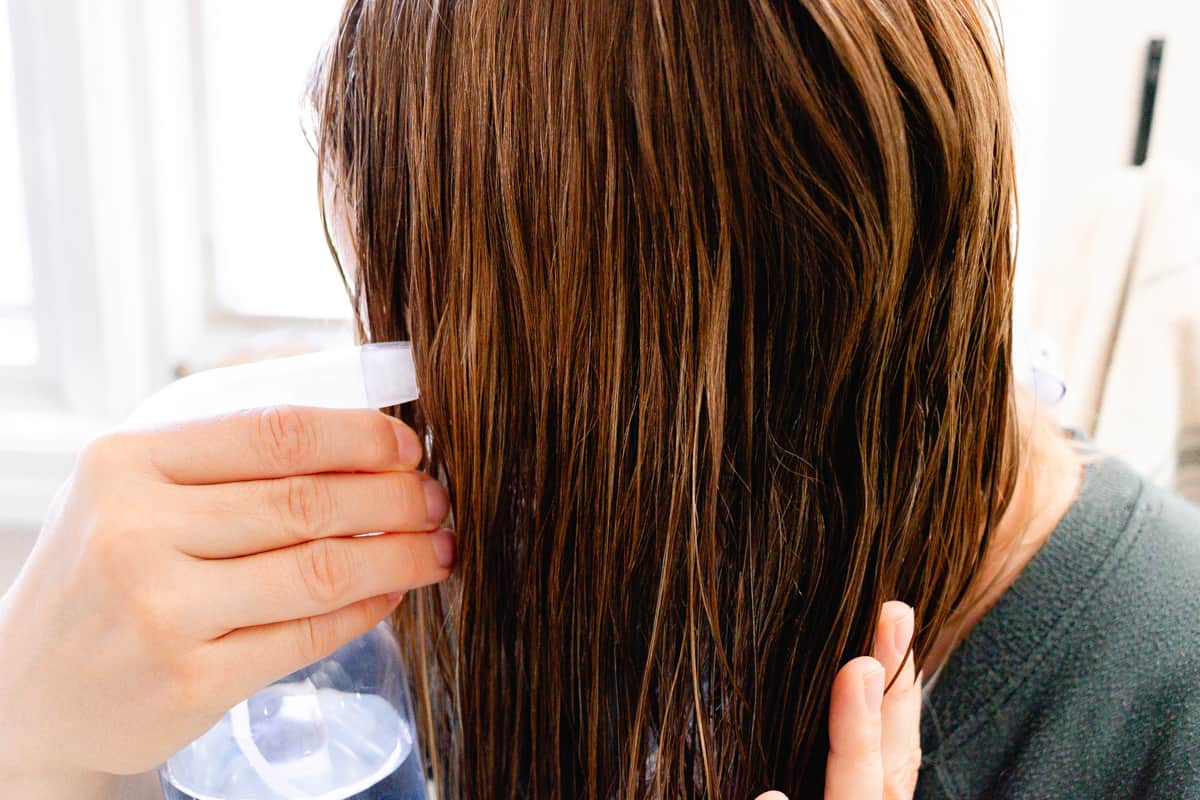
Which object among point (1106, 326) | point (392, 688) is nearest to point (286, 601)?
point (392, 688)

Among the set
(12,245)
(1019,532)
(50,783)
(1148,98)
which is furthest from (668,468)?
(12,245)

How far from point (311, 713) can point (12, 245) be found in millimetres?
872

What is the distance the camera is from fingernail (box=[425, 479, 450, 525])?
0.49m

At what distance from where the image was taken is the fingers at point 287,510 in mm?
423

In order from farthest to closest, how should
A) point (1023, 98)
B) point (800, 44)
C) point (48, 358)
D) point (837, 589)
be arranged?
point (48, 358), point (1023, 98), point (837, 589), point (800, 44)

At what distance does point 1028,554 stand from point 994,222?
9.5 inches

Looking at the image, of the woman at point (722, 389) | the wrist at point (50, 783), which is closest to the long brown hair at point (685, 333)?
the woman at point (722, 389)

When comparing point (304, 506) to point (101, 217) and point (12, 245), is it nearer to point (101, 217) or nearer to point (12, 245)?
point (101, 217)

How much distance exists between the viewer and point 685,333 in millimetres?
468

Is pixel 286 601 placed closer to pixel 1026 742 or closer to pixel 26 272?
pixel 1026 742

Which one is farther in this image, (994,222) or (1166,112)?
(1166,112)

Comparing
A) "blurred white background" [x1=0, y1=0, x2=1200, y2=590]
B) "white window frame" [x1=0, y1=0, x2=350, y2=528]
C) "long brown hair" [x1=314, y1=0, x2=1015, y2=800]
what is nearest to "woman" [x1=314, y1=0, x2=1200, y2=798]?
"long brown hair" [x1=314, y1=0, x2=1015, y2=800]

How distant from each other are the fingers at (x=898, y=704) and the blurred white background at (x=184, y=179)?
438 mm

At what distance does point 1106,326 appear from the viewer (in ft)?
2.64
